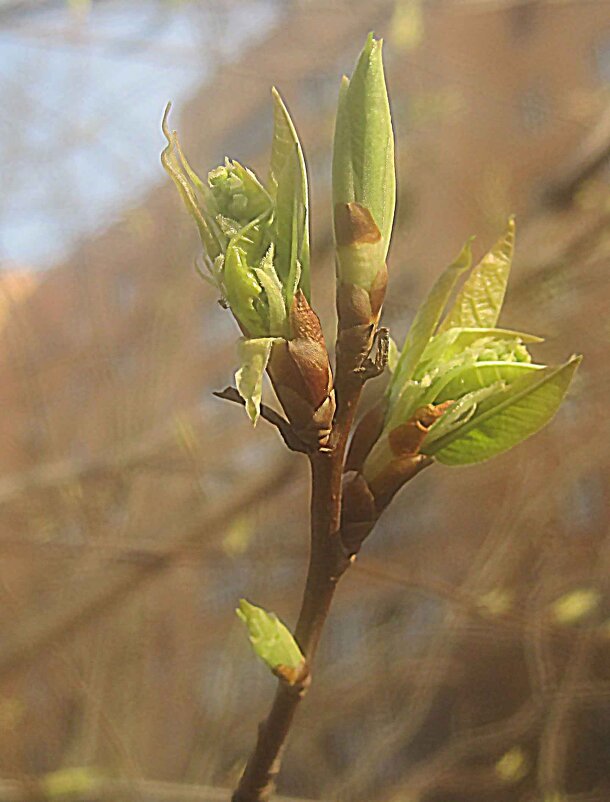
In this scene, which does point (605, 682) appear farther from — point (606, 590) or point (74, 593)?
point (74, 593)

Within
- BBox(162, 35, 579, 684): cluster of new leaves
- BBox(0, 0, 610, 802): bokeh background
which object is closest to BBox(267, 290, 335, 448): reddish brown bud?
BBox(162, 35, 579, 684): cluster of new leaves

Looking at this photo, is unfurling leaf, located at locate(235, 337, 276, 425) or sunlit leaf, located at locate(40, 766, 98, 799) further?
sunlit leaf, located at locate(40, 766, 98, 799)

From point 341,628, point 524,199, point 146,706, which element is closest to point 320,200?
point 524,199

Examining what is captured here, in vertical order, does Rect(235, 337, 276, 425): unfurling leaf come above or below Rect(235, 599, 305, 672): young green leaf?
above

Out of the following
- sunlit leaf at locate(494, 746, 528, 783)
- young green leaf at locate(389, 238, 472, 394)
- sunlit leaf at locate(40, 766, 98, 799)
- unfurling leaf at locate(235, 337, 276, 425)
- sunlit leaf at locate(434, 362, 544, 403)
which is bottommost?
sunlit leaf at locate(494, 746, 528, 783)

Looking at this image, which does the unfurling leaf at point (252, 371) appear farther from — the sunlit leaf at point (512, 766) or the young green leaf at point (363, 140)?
the sunlit leaf at point (512, 766)

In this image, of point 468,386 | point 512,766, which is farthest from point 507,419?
point 512,766

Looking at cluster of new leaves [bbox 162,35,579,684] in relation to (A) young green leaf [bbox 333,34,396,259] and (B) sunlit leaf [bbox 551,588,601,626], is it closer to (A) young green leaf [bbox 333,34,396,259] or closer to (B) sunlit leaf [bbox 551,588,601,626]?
(A) young green leaf [bbox 333,34,396,259]

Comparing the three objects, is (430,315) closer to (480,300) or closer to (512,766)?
(480,300)

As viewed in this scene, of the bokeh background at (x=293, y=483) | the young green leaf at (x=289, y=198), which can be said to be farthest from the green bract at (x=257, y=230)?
the bokeh background at (x=293, y=483)
